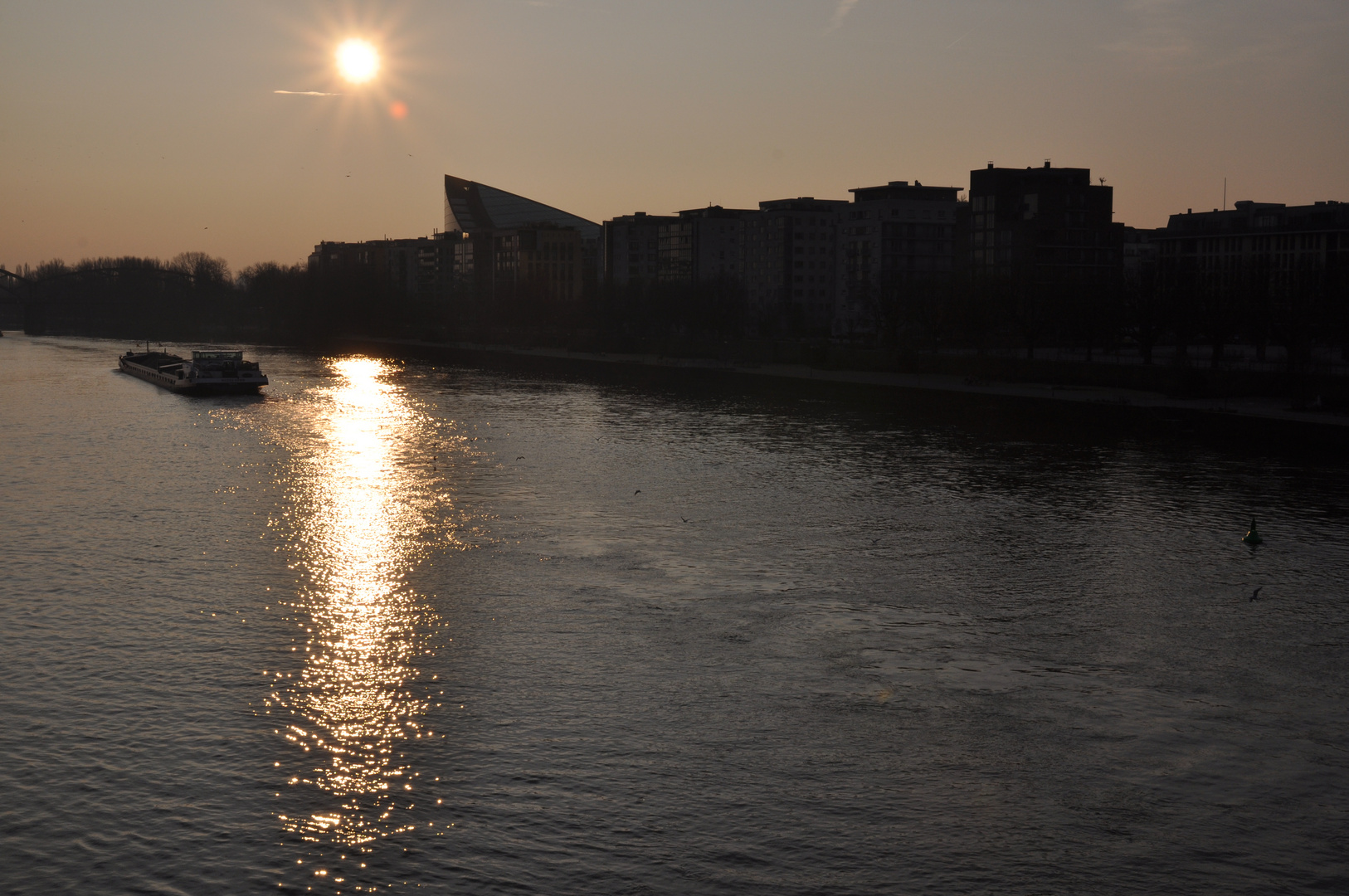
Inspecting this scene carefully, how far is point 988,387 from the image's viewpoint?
64.8m

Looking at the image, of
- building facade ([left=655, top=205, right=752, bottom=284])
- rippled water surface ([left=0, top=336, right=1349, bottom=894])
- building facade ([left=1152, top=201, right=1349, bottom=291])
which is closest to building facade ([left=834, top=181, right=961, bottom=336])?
building facade ([left=1152, top=201, right=1349, bottom=291])

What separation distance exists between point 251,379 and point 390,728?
56.9 m

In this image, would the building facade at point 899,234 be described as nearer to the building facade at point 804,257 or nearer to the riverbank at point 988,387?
the building facade at point 804,257

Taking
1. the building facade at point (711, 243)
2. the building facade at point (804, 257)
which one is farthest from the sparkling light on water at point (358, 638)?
the building facade at point (711, 243)

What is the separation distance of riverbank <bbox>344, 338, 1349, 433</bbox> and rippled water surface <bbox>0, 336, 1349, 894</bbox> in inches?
926

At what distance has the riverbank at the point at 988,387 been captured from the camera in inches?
1956

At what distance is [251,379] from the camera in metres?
64.2

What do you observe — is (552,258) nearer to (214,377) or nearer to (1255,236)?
(1255,236)

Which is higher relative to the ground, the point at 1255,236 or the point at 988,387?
the point at 1255,236

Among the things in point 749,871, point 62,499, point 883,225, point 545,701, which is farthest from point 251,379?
point 883,225

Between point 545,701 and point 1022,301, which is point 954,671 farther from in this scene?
point 1022,301

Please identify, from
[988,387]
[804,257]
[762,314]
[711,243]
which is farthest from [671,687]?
[711,243]

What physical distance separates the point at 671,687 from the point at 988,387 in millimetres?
55155

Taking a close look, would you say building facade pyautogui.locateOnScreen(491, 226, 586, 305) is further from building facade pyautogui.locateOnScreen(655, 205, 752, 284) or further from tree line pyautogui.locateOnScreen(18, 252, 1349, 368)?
building facade pyautogui.locateOnScreen(655, 205, 752, 284)
